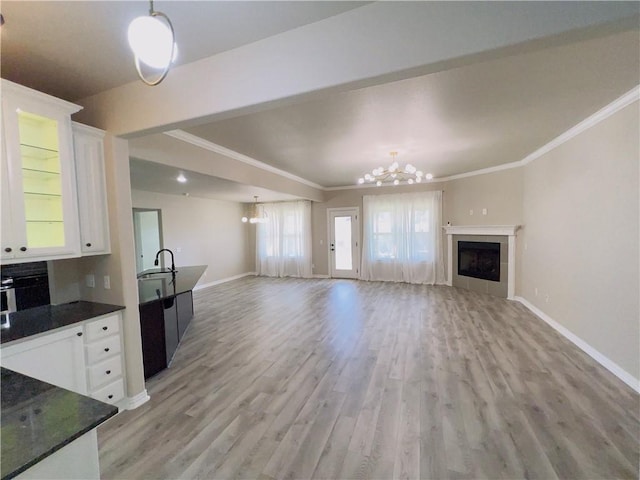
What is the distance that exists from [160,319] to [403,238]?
582 cm

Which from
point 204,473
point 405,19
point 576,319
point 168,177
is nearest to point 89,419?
point 204,473

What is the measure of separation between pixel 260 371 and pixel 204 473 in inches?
48.6

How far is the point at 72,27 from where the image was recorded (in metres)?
1.59

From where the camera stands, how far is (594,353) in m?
3.05

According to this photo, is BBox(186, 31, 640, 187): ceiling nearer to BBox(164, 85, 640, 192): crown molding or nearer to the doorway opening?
BBox(164, 85, 640, 192): crown molding

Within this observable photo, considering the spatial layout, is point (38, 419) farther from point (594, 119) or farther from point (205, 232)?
point (205, 232)

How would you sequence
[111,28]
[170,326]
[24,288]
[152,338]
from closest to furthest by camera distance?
[111,28], [24,288], [152,338], [170,326]

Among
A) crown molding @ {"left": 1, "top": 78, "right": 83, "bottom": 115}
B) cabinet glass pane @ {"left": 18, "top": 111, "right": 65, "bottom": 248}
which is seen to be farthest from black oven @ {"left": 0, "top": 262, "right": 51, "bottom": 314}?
crown molding @ {"left": 1, "top": 78, "right": 83, "bottom": 115}

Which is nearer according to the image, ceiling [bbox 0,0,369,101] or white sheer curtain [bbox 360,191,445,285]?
ceiling [bbox 0,0,369,101]

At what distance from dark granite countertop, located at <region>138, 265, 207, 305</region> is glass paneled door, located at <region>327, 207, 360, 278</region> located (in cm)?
432

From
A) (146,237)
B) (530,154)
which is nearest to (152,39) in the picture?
(530,154)

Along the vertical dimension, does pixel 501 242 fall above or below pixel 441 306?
above

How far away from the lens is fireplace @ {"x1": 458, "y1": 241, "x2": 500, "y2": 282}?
5725 mm

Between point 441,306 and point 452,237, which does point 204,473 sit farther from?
point 452,237
